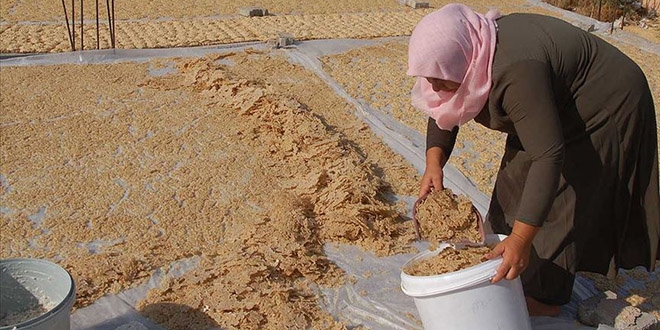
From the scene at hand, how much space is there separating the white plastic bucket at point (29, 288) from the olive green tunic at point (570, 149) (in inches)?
51.3

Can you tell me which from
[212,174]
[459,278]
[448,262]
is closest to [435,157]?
[448,262]

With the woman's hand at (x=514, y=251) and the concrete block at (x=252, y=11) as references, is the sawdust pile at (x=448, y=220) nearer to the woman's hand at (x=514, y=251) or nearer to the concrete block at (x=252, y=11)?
the woman's hand at (x=514, y=251)

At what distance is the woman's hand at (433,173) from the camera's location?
2223mm

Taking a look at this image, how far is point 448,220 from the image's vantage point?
2.07 m

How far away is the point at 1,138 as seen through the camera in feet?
12.2

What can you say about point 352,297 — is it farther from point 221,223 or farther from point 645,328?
point 645,328

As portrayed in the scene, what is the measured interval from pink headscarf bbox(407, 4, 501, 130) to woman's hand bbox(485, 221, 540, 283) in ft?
1.18

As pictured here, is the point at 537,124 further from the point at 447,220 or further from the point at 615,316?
the point at 615,316

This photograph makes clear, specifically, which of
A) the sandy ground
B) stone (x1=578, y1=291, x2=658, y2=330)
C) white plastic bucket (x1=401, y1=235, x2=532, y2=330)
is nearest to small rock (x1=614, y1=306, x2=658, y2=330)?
stone (x1=578, y1=291, x2=658, y2=330)

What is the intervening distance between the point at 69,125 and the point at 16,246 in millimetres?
1282

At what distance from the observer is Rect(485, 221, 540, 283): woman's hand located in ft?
6.07

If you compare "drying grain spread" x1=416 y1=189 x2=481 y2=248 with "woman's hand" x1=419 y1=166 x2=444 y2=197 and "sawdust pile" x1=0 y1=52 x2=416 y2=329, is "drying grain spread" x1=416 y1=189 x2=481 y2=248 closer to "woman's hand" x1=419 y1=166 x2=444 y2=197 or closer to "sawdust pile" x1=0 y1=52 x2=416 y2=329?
"woman's hand" x1=419 y1=166 x2=444 y2=197

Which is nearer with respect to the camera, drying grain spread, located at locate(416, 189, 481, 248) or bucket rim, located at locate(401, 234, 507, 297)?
bucket rim, located at locate(401, 234, 507, 297)

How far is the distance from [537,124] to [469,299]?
1.76 feet
